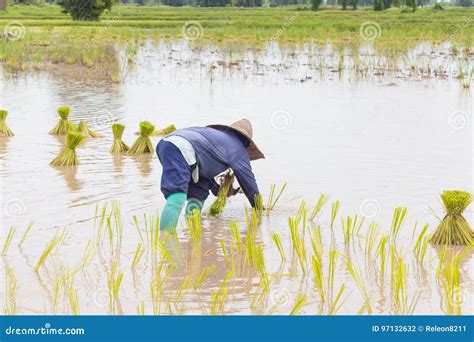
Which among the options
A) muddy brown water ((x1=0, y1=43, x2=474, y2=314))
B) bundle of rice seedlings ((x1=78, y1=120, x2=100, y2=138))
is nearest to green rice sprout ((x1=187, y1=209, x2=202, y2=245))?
muddy brown water ((x1=0, y1=43, x2=474, y2=314))

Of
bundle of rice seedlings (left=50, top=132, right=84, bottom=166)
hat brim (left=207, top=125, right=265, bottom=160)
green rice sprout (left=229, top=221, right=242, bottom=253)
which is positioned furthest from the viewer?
bundle of rice seedlings (left=50, top=132, right=84, bottom=166)

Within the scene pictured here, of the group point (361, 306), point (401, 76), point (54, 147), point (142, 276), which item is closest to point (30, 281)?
point (142, 276)

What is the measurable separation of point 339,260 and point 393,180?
8.38 feet

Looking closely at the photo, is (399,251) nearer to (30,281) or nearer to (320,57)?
(30,281)

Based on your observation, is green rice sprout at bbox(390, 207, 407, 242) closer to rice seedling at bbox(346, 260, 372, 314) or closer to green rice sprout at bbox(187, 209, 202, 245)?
rice seedling at bbox(346, 260, 372, 314)

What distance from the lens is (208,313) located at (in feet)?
14.5

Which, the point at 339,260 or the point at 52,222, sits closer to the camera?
the point at 339,260

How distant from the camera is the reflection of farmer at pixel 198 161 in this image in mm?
5492

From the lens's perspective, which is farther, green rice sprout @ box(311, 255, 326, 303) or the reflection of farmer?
the reflection of farmer

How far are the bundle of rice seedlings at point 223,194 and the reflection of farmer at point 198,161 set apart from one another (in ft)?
0.29

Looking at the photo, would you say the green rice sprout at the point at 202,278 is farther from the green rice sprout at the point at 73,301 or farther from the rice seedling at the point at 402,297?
the rice seedling at the point at 402,297

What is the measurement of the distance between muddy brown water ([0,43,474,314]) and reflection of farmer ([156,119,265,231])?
1.02 feet

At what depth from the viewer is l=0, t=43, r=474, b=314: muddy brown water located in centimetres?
489
